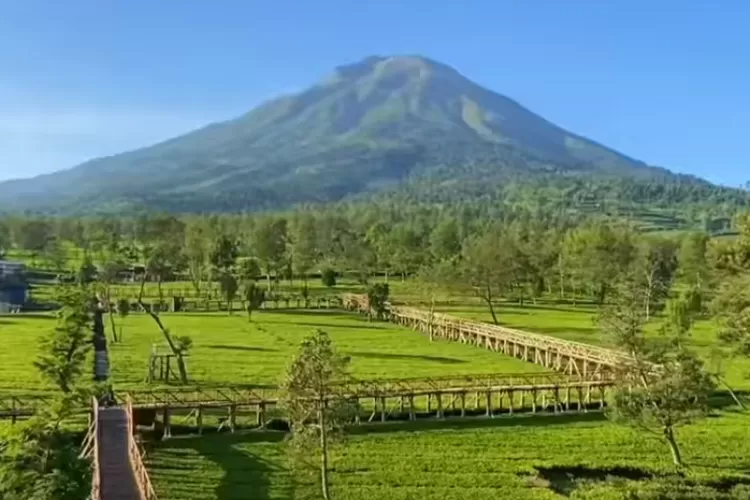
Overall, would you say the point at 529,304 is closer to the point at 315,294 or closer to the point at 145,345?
the point at 315,294

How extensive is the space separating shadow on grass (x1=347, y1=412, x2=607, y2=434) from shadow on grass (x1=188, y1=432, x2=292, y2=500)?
4.56 metres

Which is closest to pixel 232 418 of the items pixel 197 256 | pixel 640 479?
A: pixel 640 479

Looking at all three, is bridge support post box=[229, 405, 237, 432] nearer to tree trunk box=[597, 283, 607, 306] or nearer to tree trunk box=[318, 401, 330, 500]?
tree trunk box=[318, 401, 330, 500]

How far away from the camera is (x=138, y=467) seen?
28.2m

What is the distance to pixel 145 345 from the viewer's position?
213 feet

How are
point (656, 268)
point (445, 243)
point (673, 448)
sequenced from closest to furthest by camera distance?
point (673, 448) < point (656, 268) < point (445, 243)

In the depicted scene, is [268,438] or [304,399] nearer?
[304,399]

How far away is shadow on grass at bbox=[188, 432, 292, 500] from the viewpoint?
100ft

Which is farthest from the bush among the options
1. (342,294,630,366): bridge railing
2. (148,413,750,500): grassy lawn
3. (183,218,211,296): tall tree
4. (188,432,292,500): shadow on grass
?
(188,432,292,500): shadow on grass

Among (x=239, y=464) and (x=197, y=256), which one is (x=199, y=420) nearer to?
(x=239, y=464)

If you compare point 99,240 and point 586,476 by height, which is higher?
point 99,240

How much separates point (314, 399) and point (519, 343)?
36.7 metres

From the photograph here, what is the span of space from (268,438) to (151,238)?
9820 centimetres

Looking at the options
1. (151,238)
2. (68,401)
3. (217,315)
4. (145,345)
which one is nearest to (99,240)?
(151,238)
